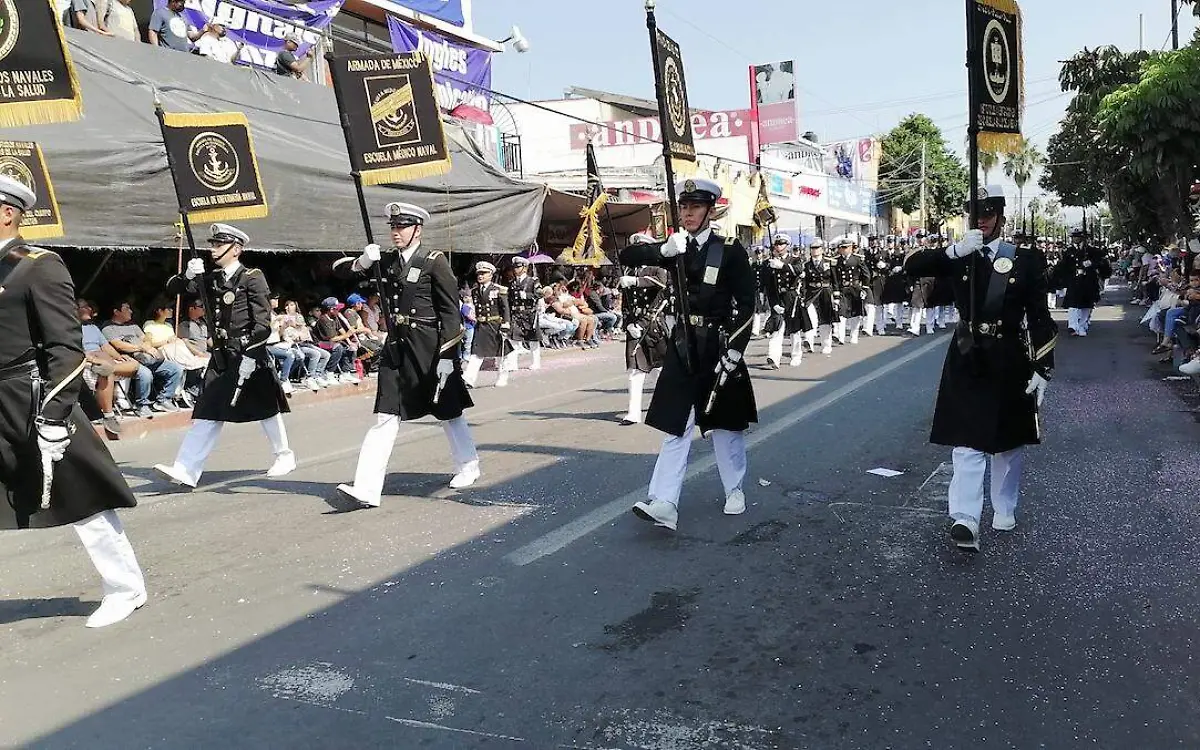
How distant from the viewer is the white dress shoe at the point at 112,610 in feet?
14.5

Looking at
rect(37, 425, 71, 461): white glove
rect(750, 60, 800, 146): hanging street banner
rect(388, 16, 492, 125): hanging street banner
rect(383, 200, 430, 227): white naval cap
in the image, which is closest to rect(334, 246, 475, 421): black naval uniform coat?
rect(383, 200, 430, 227): white naval cap

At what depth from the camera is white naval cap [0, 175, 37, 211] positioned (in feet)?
13.3

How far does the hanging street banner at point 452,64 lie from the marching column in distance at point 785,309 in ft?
26.9

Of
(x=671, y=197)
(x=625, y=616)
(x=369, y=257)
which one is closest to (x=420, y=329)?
(x=369, y=257)

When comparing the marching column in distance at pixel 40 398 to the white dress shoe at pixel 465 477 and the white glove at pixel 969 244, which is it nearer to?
the white dress shoe at pixel 465 477

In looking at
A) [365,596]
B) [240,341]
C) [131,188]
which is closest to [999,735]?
[365,596]

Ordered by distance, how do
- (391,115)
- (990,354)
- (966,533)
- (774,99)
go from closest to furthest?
(966,533)
(990,354)
(391,115)
(774,99)

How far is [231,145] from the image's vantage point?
9.68m

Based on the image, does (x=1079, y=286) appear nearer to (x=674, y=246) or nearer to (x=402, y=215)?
(x=674, y=246)

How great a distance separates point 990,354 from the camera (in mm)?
5289

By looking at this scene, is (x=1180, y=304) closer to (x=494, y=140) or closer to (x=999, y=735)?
(x=999, y=735)

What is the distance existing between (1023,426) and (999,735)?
2.49 m

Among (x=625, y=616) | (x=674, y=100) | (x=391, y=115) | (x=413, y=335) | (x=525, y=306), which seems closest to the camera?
(x=625, y=616)

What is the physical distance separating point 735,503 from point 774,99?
113 feet
